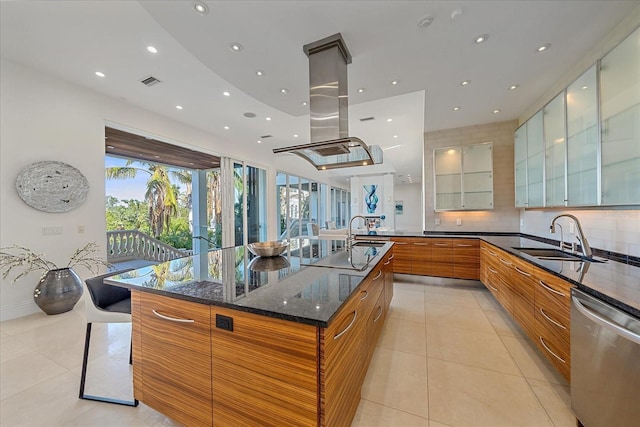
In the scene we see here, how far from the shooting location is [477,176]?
4.08 m

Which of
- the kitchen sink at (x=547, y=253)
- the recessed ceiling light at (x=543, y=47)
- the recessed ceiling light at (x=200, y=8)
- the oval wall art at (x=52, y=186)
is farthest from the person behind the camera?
the oval wall art at (x=52, y=186)

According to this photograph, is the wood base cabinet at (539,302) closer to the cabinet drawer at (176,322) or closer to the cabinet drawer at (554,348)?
the cabinet drawer at (554,348)

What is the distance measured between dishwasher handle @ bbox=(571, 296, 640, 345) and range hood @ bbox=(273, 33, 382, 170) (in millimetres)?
1867

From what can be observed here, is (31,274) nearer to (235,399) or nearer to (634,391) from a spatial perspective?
(235,399)

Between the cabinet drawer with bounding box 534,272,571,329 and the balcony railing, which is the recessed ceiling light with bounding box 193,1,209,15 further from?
the balcony railing

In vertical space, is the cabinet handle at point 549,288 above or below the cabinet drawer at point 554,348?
above

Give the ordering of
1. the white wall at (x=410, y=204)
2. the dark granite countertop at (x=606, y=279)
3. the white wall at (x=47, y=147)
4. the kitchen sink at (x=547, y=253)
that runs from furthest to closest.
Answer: the white wall at (x=410, y=204)
the white wall at (x=47, y=147)
the kitchen sink at (x=547, y=253)
the dark granite countertop at (x=606, y=279)

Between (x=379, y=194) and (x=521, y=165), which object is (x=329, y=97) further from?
(x=379, y=194)

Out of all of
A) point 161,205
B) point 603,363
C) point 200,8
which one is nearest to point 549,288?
point 603,363

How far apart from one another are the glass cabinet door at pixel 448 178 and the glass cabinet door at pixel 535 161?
41.4 inches

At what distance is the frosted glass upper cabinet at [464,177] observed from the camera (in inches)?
159

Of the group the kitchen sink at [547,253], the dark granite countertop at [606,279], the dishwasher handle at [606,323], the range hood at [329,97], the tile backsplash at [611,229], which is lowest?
the dishwasher handle at [606,323]

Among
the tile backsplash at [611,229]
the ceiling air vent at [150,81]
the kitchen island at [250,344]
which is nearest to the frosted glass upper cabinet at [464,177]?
the tile backsplash at [611,229]

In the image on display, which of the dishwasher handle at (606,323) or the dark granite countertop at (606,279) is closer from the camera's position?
the dishwasher handle at (606,323)
